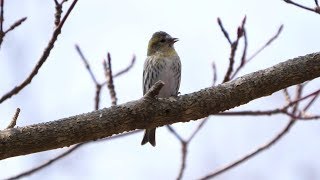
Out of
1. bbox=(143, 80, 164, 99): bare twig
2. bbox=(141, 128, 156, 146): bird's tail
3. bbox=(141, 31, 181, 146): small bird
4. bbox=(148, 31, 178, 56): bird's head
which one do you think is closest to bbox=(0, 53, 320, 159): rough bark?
bbox=(143, 80, 164, 99): bare twig

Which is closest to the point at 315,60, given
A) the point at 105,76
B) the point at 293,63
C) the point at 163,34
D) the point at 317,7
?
the point at 293,63

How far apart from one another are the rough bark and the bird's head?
321 centimetres

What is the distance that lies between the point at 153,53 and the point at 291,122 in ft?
10.1

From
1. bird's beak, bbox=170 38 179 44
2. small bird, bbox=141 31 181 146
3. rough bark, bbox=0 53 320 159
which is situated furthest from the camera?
bird's beak, bbox=170 38 179 44

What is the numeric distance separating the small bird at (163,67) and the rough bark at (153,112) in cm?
255

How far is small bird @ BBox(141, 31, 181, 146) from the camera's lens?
5.77 meters

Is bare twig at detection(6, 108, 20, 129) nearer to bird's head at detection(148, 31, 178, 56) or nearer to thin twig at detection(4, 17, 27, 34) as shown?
thin twig at detection(4, 17, 27, 34)

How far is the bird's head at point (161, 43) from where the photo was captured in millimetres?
6266

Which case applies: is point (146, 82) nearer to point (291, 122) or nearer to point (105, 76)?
point (105, 76)

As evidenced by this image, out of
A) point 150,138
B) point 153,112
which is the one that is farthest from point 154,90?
point 150,138

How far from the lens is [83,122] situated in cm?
273

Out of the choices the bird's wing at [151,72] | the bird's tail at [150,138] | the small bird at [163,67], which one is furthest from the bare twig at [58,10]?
the bird's wing at [151,72]

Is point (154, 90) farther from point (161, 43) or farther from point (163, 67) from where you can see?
point (161, 43)

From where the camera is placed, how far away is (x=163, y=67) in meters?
5.90
